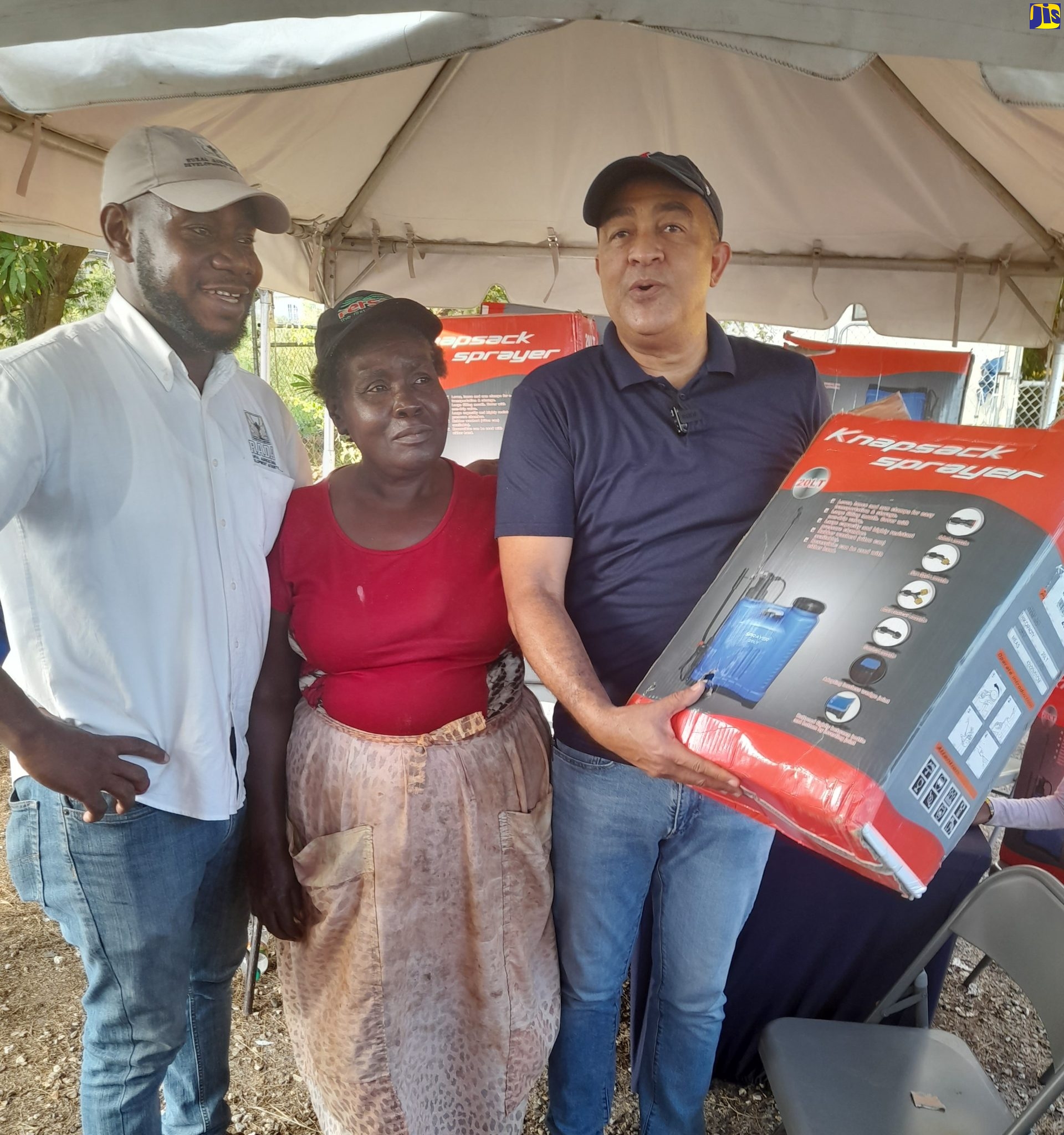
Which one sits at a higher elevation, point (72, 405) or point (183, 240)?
point (183, 240)

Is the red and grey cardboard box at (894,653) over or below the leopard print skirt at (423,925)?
over

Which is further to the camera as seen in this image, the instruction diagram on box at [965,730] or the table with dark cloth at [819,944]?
the table with dark cloth at [819,944]

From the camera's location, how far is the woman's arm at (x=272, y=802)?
5.58 feet

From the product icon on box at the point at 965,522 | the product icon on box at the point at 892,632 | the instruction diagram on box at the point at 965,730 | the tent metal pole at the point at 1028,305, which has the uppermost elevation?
the tent metal pole at the point at 1028,305

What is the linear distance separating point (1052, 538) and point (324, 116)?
8.81 ft

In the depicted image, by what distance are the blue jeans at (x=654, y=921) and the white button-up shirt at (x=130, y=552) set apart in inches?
29.0

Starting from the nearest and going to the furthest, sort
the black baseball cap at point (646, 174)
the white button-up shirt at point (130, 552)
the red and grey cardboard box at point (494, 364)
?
the white button-up shirt at point (130, 552) < the black baseball cap at point (646, 174) < the red and grey cardboard box at point (494, 364)

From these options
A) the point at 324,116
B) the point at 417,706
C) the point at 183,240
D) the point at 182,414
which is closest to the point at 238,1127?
the point at 417,706

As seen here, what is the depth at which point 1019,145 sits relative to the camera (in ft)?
8.11

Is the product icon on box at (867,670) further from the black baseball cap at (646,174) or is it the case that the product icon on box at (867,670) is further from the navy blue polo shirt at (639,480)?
the black baseball cap at (646,174)

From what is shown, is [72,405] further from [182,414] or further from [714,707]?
[714,707]

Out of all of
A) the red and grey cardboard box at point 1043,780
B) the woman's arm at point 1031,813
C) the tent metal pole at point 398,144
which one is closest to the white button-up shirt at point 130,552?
the tent metal pole at point 398,144

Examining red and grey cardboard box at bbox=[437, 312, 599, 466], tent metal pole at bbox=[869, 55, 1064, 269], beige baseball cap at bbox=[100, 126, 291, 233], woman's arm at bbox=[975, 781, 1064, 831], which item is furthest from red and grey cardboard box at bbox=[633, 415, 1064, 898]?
red and grey cardboard box at bbox=[437, 312, 599, 466]

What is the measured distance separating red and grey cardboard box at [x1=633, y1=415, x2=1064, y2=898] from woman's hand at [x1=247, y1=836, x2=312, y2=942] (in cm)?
94
